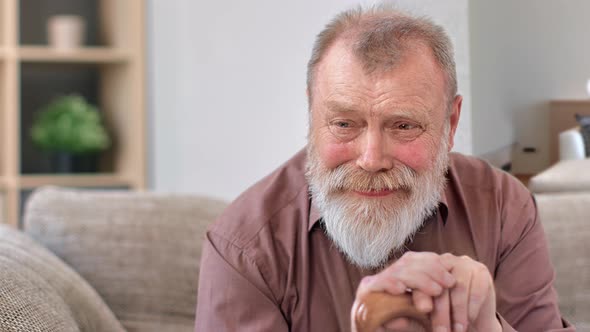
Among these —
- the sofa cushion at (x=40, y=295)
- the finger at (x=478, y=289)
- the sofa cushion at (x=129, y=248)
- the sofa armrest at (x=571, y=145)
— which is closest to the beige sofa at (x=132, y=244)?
the sofa cushion at (x=129, y=248)

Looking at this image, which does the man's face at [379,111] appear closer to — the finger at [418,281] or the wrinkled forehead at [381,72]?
the wrinkled forehead at [381,72]

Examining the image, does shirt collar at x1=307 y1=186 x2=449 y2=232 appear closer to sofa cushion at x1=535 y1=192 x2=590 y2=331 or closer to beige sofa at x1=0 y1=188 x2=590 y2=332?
sofa cushion at x1=535 y1=192 x2=590 y2=331

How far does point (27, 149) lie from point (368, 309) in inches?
129

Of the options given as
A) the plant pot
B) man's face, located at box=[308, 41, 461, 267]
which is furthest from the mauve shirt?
the plant pot

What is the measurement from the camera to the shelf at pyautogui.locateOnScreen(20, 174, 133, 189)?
350cm

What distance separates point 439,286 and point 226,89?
2.06 metres

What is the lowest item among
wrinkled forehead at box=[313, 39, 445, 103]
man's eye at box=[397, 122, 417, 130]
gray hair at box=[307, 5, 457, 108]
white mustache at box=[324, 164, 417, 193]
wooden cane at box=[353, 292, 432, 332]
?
wooden cane at box=[353, 292, 432, 332]

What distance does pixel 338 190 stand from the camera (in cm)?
100

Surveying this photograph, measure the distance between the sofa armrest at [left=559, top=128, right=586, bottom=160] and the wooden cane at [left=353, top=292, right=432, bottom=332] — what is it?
748mm

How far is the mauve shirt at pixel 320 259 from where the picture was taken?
3.83 feet

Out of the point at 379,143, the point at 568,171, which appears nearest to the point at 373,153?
the point at 379,143

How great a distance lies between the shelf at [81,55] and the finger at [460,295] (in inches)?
115

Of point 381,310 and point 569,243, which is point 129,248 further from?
point 381,310

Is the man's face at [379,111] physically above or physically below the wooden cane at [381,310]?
above
